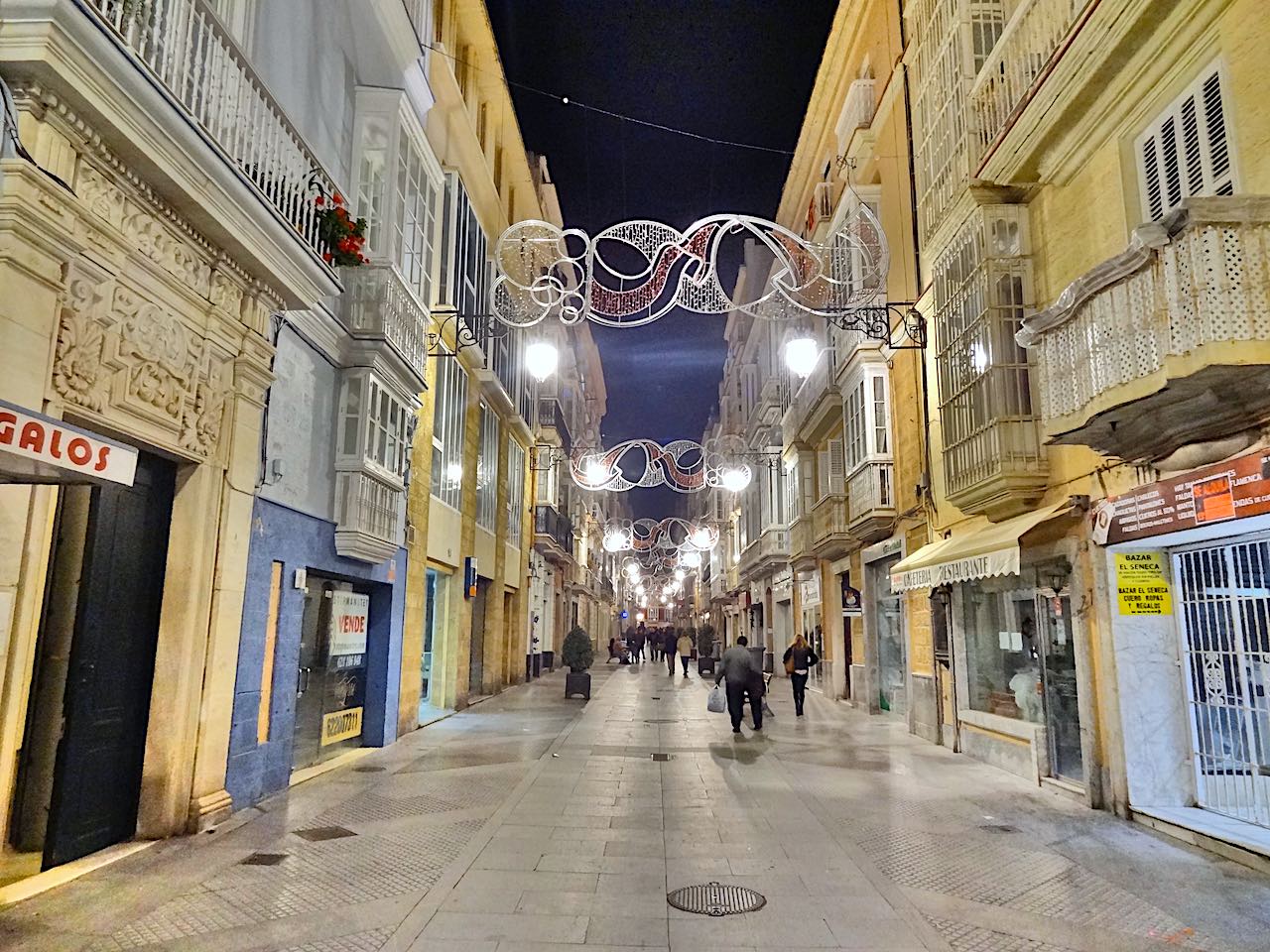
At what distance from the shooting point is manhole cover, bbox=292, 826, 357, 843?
7031 mm

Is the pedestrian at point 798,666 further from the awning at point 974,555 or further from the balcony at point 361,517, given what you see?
the balcony at point 361,517

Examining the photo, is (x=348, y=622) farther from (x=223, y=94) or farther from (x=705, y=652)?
(x=705, y=652)

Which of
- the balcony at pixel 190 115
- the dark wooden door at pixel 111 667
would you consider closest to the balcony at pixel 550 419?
the balcony at pixel 190 115

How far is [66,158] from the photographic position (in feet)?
17.6

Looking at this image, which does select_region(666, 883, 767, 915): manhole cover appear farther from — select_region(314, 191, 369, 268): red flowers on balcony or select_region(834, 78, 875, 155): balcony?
select_region(834, 78, 875, 155): balcony

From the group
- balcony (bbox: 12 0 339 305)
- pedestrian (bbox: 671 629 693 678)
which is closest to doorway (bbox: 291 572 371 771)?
balcony (bbox: 12 0 339 305)

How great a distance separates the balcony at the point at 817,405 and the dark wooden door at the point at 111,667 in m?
14.7

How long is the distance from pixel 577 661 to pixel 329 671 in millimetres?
9924

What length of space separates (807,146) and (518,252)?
13.8 m

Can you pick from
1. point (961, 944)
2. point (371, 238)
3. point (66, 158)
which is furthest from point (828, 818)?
point (371, 238)

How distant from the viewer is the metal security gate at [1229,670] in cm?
711

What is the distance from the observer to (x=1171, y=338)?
6.43 m

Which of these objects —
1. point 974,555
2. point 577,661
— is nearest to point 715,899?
point 974,555

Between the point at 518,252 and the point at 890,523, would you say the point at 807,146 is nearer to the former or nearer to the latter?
the point at 890,523
